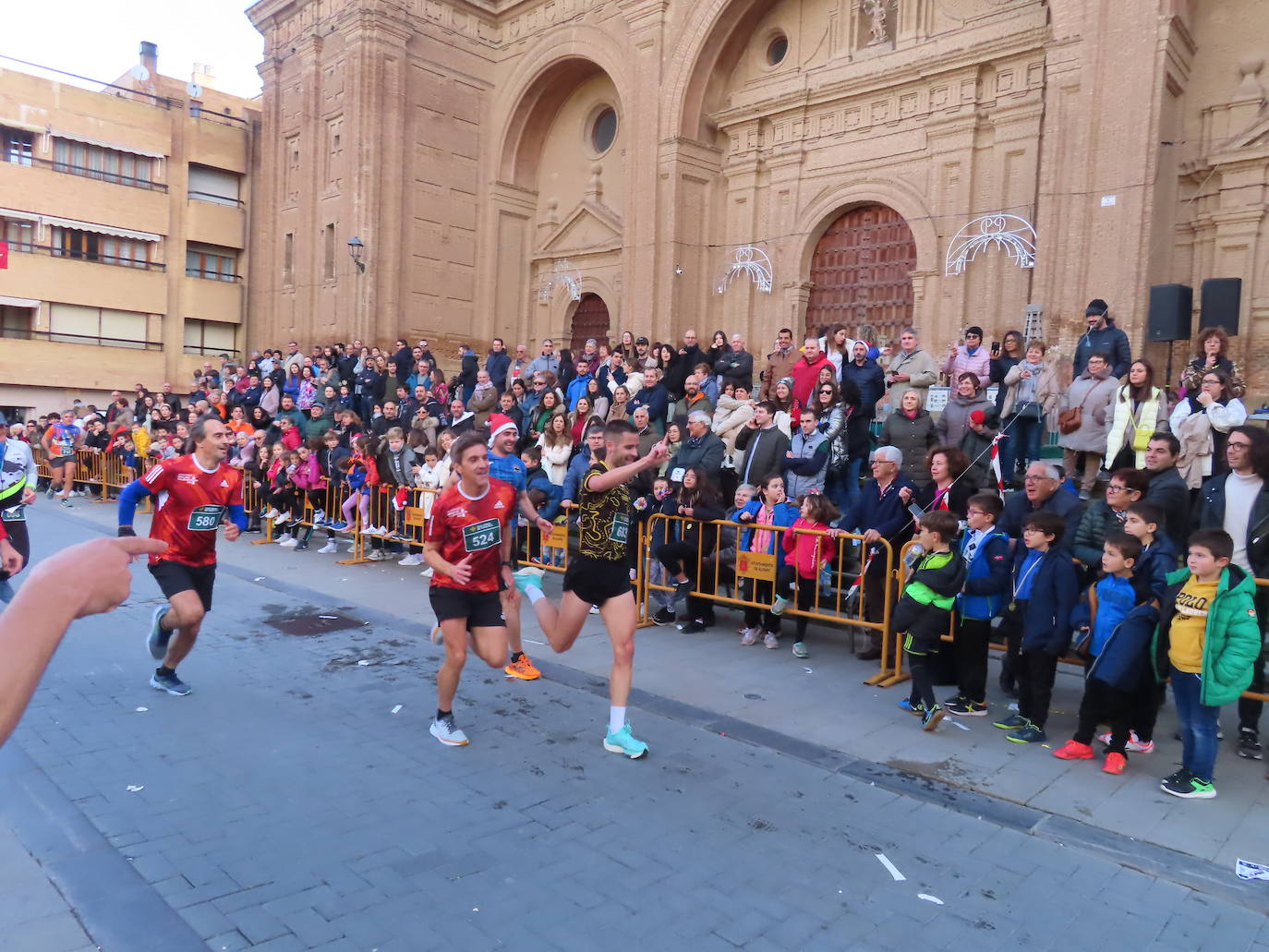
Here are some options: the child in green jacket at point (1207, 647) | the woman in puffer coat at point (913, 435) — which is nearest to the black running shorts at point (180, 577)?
the child in green jacket at point (1207, 647)

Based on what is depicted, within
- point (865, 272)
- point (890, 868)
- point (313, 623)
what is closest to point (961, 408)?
point (890, 868)

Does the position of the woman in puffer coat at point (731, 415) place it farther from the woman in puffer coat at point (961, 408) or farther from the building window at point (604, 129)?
the building window at point (604, 129)

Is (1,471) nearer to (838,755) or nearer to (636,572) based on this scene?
(636,572)

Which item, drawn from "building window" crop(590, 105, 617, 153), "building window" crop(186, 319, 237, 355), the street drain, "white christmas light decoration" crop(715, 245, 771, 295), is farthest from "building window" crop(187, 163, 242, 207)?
the street drain

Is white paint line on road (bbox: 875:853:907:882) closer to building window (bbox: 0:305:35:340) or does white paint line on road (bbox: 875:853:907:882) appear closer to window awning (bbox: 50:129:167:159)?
building window (bbox: 0:305:35:340)

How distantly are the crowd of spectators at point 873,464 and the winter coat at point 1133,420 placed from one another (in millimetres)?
19

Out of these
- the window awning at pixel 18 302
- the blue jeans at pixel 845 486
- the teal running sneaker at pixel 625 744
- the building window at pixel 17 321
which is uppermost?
the window awning at pixel 18 302

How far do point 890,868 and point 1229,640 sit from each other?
258 cm

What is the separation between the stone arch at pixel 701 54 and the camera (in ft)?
61.7

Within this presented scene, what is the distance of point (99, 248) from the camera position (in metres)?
31.4

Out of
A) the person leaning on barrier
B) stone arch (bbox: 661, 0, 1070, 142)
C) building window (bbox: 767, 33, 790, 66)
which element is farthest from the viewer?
building window (bbox: 767, 33, 790, 66)

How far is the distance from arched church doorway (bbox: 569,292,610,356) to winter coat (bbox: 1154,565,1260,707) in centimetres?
1911

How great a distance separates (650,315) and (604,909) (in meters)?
16.9

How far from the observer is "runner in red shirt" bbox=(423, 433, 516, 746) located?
222 inches
